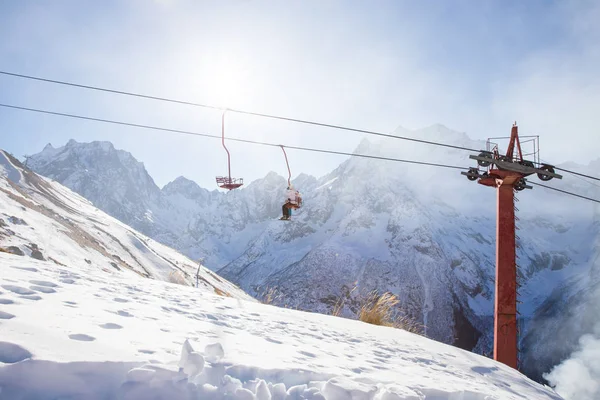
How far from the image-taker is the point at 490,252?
349 feet

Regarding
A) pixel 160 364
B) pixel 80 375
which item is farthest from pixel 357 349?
pixel 80 375

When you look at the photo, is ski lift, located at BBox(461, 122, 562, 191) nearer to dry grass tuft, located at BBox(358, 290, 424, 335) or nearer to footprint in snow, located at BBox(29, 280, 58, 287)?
dry grass tuft, located at BBox(358, 290, 424, 335)

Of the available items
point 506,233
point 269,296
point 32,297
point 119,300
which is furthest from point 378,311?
point 32,297

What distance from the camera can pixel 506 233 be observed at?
28.0 feet

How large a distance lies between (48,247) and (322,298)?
7999 centimetres

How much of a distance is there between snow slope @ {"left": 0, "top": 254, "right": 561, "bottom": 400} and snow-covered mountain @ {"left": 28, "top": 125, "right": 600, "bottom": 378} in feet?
204

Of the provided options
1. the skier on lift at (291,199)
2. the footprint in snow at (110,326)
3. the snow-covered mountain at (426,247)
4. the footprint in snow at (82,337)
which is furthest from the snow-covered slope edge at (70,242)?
the snow-covered mountain at (426,247)

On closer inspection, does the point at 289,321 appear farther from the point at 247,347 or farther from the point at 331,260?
the point at 331,260

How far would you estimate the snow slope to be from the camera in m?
1.78

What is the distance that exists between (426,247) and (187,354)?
343 ft

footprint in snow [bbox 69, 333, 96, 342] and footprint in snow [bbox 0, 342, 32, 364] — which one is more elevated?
footprint in snow [bbox 0, 342, 32, 364]

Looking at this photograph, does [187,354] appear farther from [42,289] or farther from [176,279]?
[176,279]

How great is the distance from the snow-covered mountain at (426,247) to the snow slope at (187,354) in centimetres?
6206

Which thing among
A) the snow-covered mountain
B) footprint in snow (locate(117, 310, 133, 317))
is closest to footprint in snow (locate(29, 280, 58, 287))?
footprint in snow (locate(117, 310, 133, 317))
